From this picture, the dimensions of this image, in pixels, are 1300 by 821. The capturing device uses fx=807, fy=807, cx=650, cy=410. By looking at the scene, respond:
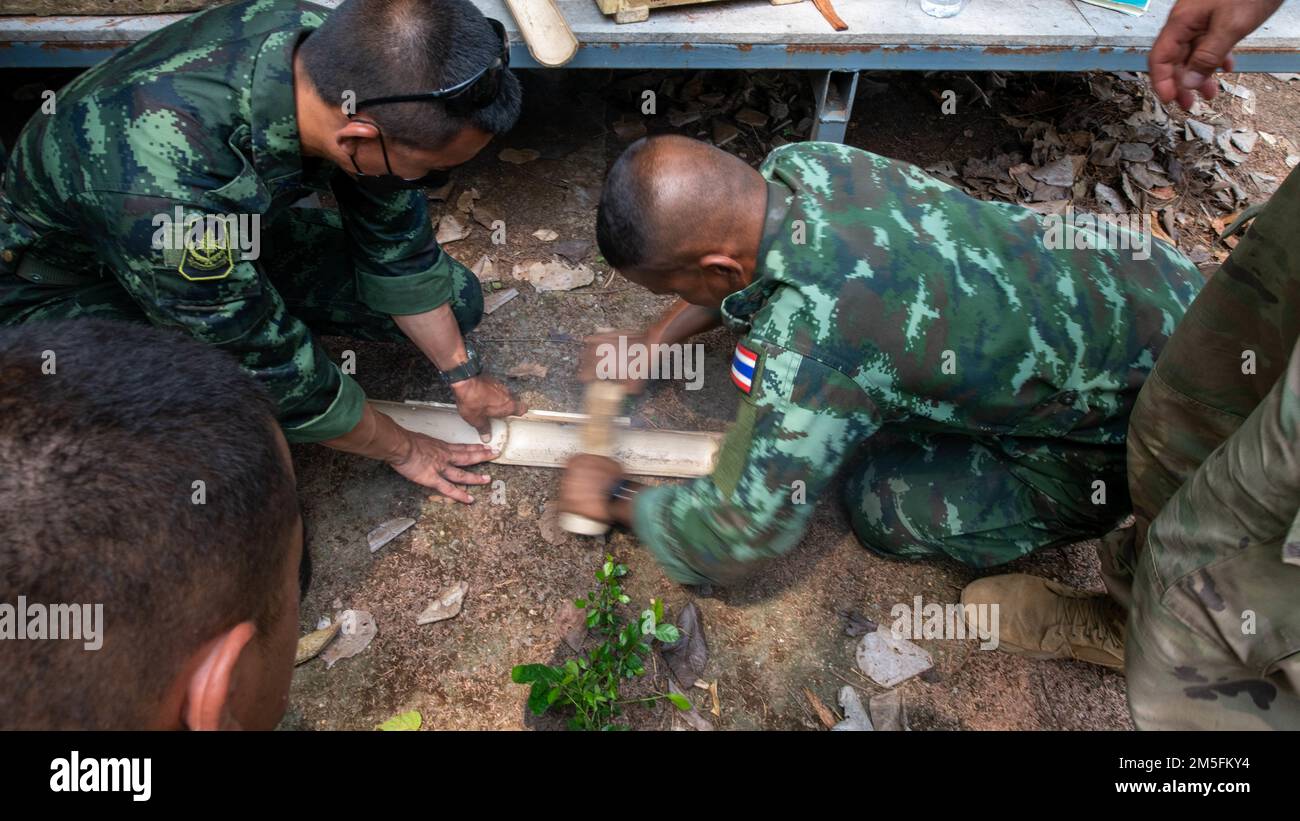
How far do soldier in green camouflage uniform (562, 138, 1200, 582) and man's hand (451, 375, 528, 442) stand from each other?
2.38 feet

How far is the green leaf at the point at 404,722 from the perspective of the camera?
2371 millimetres

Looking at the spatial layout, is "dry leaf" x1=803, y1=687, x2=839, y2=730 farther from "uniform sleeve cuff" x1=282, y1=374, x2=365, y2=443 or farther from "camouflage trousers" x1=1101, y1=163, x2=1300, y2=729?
"uniform sleeve cuff" x1=282, y1=374, x2=365, y2=443

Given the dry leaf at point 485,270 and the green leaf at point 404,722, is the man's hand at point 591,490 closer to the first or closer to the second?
the green leaf at point 404,722

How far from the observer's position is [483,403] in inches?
117

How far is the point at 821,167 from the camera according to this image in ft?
7.40

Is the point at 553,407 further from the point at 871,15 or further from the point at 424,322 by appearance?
the point at 871,15

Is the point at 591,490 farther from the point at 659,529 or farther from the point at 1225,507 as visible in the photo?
the point at 1225,507

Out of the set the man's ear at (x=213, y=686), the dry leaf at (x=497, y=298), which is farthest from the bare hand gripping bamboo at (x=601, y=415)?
the man's ear at (x=213, y=686)

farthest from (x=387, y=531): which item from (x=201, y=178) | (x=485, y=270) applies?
(x=485, y=270)

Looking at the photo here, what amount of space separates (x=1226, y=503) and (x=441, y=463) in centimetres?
232

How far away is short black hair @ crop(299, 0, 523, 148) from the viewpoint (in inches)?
77.7

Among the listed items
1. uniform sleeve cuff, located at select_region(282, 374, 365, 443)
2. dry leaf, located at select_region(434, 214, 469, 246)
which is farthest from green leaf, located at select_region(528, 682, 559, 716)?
dry leaf, located at select_region(434, 214, 469, 246)

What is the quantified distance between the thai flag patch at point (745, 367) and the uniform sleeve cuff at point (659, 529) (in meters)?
0.38

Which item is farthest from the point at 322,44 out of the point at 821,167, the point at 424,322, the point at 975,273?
the point at 975,273
